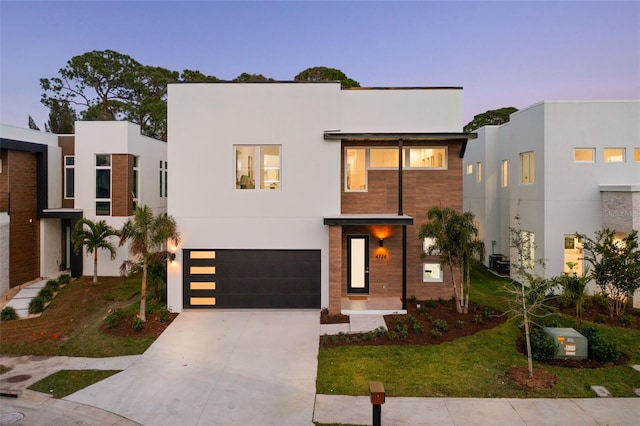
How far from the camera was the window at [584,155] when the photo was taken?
1381 centimetres

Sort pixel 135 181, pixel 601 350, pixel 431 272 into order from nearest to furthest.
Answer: pixel 601 350 → pixel 431 272 → pixel 135 181

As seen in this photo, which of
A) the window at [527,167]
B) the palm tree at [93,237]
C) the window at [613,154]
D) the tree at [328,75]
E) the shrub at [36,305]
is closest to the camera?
the shrub at [36,305]

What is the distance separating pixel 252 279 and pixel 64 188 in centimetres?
1118

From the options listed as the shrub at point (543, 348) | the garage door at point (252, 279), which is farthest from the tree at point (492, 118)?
the shrub at point (543, 348)

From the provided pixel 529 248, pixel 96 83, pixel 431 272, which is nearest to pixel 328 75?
pixel 96 83

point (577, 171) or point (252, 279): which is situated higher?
point (577, 171)

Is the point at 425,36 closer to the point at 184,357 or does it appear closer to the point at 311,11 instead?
the point at 311,11

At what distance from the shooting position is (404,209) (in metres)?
13.2

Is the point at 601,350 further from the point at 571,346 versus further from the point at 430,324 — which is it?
the point at 430,324

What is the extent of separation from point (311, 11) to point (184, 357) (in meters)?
17.4

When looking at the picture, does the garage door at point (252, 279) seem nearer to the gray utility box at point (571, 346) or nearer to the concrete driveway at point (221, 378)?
the concrete driveway at point (221, 378)

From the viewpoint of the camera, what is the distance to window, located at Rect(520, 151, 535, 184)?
15092 millimetres

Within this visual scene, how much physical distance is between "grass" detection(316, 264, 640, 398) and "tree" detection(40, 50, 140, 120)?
29716 millimetres

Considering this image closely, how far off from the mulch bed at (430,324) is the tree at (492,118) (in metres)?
34.9
